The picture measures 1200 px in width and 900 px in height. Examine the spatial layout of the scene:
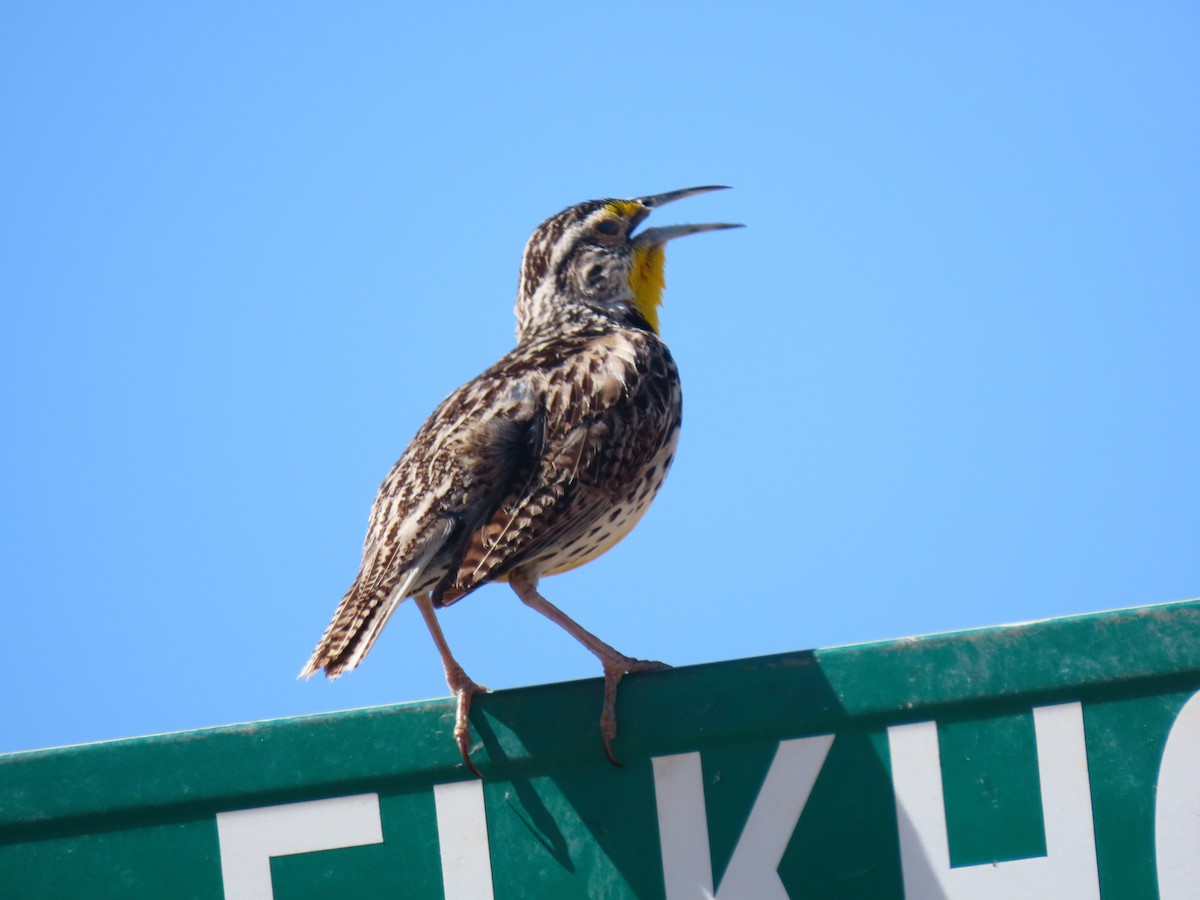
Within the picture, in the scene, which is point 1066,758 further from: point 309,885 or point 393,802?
point 309,885

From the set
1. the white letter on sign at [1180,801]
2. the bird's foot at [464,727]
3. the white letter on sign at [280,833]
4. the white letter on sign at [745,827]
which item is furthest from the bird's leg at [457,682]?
the white letter on sign at [1180,801]

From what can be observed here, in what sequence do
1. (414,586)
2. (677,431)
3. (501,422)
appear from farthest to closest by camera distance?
(677,431) < (501,422) < (414,586)

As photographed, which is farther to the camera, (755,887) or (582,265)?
(582,265)

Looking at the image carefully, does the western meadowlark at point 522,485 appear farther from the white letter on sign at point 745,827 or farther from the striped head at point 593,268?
the striped head at point 593,268

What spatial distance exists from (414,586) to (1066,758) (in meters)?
1.62

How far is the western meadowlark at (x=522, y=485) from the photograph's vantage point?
142 inches

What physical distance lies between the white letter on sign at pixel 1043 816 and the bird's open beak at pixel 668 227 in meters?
2.63

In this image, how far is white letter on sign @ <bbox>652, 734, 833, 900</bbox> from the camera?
9.57 ft

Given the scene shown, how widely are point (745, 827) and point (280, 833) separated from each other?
0.97 meters

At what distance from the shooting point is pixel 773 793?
2.96 m

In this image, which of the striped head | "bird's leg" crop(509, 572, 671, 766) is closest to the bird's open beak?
the striped head

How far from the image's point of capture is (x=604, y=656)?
11.6 feet

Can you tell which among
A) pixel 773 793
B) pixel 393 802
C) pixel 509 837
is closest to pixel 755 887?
pixel 773 793

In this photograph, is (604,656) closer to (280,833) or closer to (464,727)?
(464,727)
